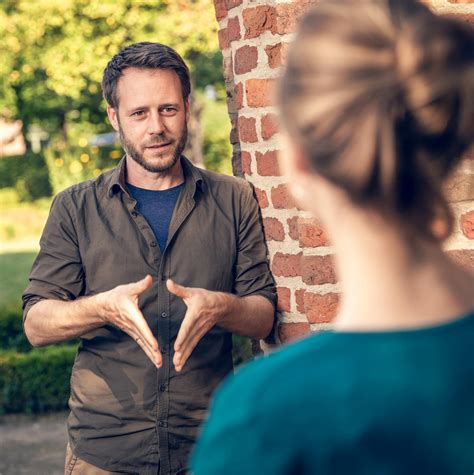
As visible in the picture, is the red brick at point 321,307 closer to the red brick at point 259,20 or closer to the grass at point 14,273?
the red brick at point 259,20

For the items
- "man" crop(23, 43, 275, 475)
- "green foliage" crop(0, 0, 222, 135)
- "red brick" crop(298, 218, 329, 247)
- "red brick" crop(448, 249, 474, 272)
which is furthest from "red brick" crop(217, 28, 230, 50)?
"green foliage" crop(0, 0, 222, 135)

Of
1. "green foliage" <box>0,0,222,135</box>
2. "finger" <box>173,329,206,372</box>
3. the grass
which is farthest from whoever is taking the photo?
the grass

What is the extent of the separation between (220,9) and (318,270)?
46.5 inches

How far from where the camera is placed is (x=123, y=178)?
316 cm

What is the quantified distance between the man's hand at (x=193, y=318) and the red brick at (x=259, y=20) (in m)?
0.94

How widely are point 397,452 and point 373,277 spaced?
8.0 inches

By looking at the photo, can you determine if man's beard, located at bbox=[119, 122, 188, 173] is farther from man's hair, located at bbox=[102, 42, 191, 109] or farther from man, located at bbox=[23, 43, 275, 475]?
man's hair, located at bbox=[102, 42, 191, 109]

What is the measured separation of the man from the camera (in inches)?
118

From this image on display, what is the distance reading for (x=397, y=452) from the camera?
1105 millimetres

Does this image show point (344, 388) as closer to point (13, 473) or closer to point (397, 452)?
point (397, 452)

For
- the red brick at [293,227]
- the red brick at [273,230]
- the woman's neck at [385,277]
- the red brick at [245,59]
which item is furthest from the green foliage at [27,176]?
the woman's neck at [385,277]

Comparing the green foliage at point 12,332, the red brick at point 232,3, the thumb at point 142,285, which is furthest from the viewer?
the green foliage at point 12,332

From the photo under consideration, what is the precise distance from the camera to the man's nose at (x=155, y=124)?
3094mm

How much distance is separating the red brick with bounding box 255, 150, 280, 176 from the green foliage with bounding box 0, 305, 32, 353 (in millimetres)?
5822
